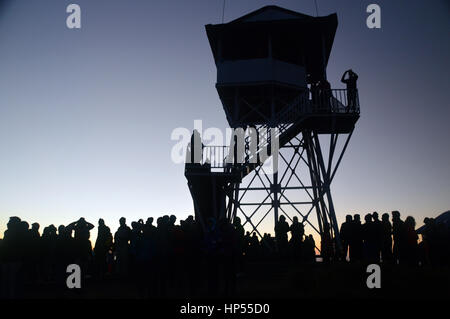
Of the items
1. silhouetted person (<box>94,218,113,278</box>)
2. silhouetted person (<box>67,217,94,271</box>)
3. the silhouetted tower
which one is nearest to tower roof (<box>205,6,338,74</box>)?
the silhouetted tower

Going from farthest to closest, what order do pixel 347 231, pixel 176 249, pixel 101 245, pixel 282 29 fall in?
pixel 282 29 → pixel 101 245 → pixel 347 231 → pixel 176 249

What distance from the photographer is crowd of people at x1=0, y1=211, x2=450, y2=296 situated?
8406 mm

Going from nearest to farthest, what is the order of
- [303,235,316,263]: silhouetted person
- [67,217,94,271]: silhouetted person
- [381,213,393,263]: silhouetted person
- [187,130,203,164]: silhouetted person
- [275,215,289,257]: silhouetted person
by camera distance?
[67,217,94,271]: silhouetted person, [381,213,393,263]: silhouetted person, [275,215,289,257]: silhouetted person, [303,235,316,263]: silhouetted person, [187,130,203,164]: silhouetted person

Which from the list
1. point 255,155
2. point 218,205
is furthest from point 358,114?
point 218,205

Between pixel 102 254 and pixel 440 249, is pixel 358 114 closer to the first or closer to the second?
pixel 440 249

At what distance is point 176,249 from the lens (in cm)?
905

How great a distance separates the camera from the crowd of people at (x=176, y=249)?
8.41 meters

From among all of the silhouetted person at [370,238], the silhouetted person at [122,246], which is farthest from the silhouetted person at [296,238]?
the silhouetted person at [122,246]

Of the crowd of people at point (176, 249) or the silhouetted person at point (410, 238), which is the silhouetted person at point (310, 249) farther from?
the silhouetted person at point (410, 238)

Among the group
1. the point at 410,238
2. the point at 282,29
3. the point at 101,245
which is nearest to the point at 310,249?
the point at 410,238

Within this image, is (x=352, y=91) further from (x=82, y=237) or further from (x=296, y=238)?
(x=82, y=237)

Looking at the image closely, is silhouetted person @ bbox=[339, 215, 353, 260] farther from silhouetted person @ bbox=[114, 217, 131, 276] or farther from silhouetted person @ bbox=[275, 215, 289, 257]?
silhouetted person @ bbox=[114, 217, 131, 276]

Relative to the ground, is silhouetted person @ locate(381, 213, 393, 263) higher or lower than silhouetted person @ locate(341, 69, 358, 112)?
lower
